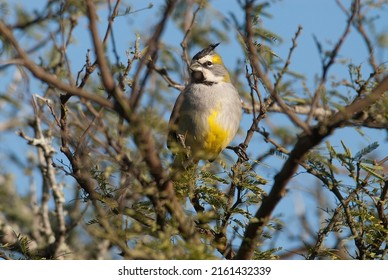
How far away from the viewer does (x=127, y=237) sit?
2.57 m

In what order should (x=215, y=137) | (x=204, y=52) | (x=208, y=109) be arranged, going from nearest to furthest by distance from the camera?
(x=215, y=137)
(x=208, y=109)
(x=204, y=52)

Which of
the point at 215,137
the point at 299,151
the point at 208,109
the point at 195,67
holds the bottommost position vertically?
the point at 299,151

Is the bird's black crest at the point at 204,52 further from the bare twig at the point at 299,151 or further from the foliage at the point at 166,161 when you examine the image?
the bare twig at the point at 299,151

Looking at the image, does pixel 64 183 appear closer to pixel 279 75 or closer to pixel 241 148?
pixel 241 148

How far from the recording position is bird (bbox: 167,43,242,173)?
5016 mm

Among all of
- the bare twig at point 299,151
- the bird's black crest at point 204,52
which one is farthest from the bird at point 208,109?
the bare twig at point 299,151

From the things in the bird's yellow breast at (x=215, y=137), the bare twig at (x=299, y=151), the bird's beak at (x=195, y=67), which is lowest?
the bare twig at (x=299, y=151)

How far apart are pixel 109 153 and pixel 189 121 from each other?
2.78 metres

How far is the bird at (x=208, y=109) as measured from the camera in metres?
5.02

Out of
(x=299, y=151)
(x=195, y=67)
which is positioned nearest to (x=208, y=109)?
(x=195, y=67)

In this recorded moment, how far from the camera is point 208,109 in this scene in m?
5.12

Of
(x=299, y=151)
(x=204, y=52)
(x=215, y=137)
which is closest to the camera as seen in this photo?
(x=299, y=151)

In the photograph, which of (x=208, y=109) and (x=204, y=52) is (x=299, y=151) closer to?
(x=208, y=109)
